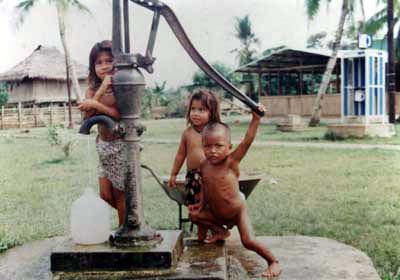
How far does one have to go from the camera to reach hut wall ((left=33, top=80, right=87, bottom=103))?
521 inches

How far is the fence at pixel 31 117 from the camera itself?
33.2 ft

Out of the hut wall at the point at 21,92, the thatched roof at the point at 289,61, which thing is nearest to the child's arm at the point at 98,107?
the hut wall at the point at 21,92

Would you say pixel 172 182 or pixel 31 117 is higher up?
pixel 31 117

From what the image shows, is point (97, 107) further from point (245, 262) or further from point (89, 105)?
point (245, 262)

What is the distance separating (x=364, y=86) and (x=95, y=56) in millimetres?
8366

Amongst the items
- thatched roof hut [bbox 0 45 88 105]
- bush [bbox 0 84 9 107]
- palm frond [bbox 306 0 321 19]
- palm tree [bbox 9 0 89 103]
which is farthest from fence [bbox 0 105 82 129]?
palm frond [bbox 306 0 321 19]

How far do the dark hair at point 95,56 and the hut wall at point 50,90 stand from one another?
10525 millimetres

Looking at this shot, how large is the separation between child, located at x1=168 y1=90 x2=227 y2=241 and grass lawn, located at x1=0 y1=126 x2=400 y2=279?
1.07m

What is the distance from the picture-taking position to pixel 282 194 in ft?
17.2

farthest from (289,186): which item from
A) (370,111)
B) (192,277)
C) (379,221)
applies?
(370,111)

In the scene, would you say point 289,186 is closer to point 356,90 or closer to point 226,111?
point 356,90

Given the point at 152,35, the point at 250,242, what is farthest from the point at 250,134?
the point at 152,35

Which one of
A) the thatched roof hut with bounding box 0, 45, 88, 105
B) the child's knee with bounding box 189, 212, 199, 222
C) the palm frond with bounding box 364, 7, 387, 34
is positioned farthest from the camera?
the palm frond with bounding box 364, 7, 387, 34

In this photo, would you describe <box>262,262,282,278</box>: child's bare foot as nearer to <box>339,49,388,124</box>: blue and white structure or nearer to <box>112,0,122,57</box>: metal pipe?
<box>112,0,122,57</box>: metal pipe
